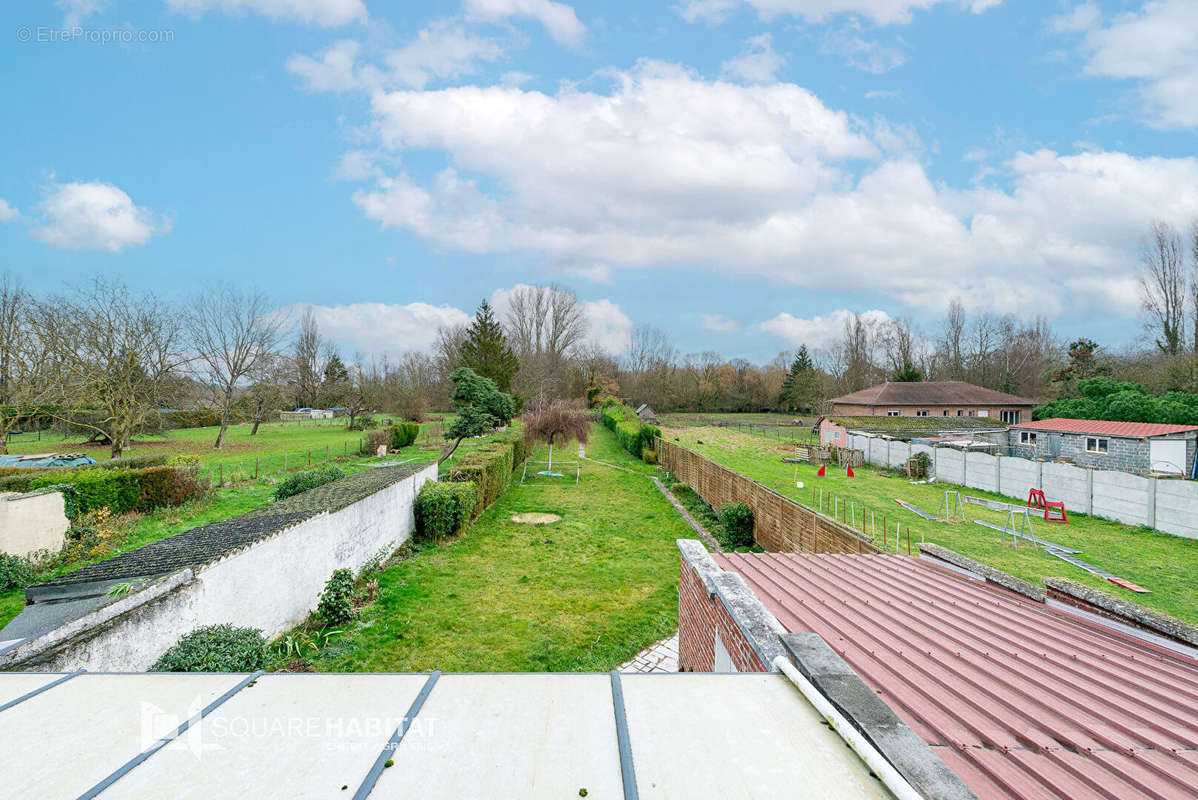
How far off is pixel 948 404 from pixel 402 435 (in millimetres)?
42188

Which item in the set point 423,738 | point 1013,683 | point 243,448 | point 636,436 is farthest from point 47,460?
point 1013,683

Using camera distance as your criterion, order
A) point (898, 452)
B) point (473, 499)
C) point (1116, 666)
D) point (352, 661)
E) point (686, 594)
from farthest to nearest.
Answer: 1. point (898, 452)
2. point (473, 499)
3. point (352, 661)
4. point (686, 594)
5. point (1116, 666)

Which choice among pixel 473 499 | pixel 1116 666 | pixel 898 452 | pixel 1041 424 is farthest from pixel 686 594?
pixel 1041 424

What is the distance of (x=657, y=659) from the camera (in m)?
6.68

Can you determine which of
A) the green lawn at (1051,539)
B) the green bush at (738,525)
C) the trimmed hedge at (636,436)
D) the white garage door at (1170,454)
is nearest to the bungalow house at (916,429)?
the white garage door at (1170,454)

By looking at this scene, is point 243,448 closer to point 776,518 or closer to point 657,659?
point 776,518

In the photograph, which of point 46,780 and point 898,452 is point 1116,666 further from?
point 898,452

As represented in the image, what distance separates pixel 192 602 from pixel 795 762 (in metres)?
6.20

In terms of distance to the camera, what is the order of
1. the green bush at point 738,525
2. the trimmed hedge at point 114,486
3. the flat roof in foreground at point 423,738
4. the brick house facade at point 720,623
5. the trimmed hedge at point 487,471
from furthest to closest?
the trimmed hedge at point 487,471, the green bush at point 738,525, the trimmed hedge at point 114,486, the brick house facade at point 720,623, the flat roof in foreground at point 423,738

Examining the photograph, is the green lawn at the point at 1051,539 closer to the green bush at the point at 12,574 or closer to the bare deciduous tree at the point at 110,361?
the green bush at the point at 12,574

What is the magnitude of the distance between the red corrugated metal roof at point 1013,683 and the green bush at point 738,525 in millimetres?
6348

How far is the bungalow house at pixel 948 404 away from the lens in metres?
40.8

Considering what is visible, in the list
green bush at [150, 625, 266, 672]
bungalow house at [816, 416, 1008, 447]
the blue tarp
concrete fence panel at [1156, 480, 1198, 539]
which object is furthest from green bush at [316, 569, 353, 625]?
bungalow house at [816, 416, 1008, 447]

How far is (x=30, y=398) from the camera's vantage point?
1838 cm
